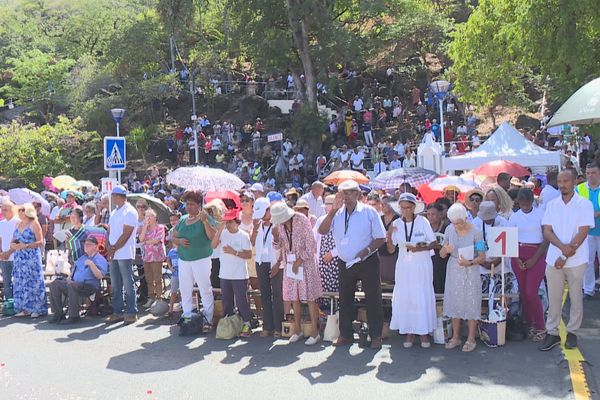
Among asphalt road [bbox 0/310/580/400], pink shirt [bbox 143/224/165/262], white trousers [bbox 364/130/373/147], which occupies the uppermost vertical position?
white trousers [bbox 364/130/373/147]

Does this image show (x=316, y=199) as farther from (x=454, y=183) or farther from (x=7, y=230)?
(x=7, y=230)

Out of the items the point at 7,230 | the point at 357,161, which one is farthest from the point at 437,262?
the point at 357,161

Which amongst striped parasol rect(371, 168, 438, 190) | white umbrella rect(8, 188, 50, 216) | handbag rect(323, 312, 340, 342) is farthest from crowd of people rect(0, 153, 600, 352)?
white umbrella rect(8, 188, 50, 216)

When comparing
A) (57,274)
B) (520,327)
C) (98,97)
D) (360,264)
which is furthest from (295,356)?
(98,97)

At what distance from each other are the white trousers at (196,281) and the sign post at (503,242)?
12.4 ft

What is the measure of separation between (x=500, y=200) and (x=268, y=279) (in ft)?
10.5

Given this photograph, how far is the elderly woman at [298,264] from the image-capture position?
809cm

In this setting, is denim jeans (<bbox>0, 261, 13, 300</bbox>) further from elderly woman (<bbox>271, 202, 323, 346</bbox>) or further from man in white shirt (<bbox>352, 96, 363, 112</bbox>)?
man in white shirt (<bbox>352, 96, 363, 112</bbox>)

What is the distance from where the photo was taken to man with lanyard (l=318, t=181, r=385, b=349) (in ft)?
24.9

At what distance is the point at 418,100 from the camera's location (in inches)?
1303

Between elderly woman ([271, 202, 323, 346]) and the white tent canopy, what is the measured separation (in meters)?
8.84

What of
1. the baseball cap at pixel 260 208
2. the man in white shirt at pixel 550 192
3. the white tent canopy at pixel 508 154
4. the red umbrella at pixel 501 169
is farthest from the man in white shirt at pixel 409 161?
the baseball cap at pixel 260 208

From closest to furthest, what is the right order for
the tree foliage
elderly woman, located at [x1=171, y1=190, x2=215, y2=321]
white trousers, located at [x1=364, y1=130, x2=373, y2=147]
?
elderly woman, located at [x1=171, y1=190, x2=215, y2=321]
white trousers, located at [x1=364, y1=130, x2=373, y2=147]
the tree foliage

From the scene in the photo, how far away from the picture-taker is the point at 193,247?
884 cm
